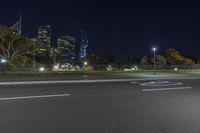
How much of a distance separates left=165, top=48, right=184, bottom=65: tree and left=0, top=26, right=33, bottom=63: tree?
1702 inches

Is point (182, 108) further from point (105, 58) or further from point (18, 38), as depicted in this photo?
point (105, 58)

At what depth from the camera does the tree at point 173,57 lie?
285 feet

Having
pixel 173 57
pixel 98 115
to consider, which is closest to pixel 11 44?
pixel 173 57

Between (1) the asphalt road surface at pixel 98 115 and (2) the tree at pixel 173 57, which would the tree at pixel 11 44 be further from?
(1) the asphalt road surface at pixel 98 115

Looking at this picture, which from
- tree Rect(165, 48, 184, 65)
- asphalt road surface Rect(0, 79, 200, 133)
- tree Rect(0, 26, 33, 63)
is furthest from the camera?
tree Rect(165, 48, 184, 65)

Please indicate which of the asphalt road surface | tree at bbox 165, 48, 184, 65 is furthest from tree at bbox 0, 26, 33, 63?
the asphalt road surface

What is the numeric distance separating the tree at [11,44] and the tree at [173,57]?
142ft

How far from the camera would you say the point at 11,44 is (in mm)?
61438

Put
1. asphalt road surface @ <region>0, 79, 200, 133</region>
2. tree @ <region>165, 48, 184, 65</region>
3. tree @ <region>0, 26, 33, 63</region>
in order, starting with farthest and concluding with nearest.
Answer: tree @ <region>165, 48, 184, 65</region>
tree @ <region>0, 26, 33, 63</region>
asphalt road surface @ <region>0, 79, 200, 133</region>

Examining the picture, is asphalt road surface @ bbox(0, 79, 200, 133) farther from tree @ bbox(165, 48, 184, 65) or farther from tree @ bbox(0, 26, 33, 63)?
tree @ bbox(165, 48, 184, 65)

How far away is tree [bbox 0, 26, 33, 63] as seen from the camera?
6072 cm

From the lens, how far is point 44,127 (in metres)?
5.92

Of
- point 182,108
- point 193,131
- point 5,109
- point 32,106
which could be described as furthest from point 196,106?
point 5,109

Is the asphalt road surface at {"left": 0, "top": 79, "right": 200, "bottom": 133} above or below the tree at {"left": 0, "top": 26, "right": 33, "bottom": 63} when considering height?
below
